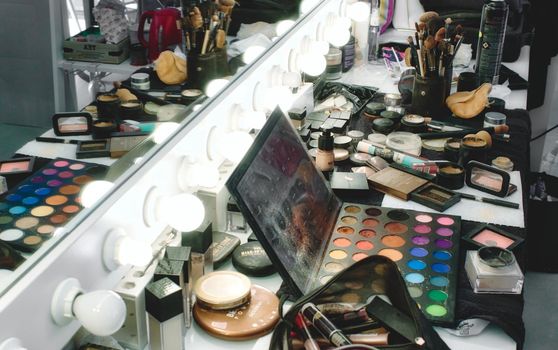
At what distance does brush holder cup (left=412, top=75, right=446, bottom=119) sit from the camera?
1.78 m

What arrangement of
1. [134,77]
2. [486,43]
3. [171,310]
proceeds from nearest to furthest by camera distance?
[171,310], [134,77], [486,43]

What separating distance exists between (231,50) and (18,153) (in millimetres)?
493

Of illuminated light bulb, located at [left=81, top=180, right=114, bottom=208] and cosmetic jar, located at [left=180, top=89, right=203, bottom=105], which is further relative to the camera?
cosmetic jar, located at [left=180, top=89, right=203, bottom=105]

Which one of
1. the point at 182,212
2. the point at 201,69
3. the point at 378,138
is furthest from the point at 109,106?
the point at 378,138

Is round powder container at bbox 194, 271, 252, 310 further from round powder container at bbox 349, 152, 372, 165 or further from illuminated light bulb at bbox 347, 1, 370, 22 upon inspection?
illuminated light bulb at bbox 347, 1, 370, 22

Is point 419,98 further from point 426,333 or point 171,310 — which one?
point 171,310

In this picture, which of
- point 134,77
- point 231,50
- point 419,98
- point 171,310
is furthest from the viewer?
point 419,98

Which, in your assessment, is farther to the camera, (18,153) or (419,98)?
(419,98)

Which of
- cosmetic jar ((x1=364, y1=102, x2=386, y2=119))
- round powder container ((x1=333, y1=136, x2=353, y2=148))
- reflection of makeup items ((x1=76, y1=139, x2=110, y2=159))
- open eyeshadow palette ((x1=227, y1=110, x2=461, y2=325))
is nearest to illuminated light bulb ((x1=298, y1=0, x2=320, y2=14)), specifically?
cosmetic jar ((x1=364, y1=102, x2=386, y2=119))

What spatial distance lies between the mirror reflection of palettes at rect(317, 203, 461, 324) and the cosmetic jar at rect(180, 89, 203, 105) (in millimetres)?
368

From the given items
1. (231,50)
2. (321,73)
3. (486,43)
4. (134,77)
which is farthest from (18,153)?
(486,43)

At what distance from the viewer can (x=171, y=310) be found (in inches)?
37.2

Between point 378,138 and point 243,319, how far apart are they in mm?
763

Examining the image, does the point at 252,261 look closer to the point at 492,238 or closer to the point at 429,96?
the point at 492,238
